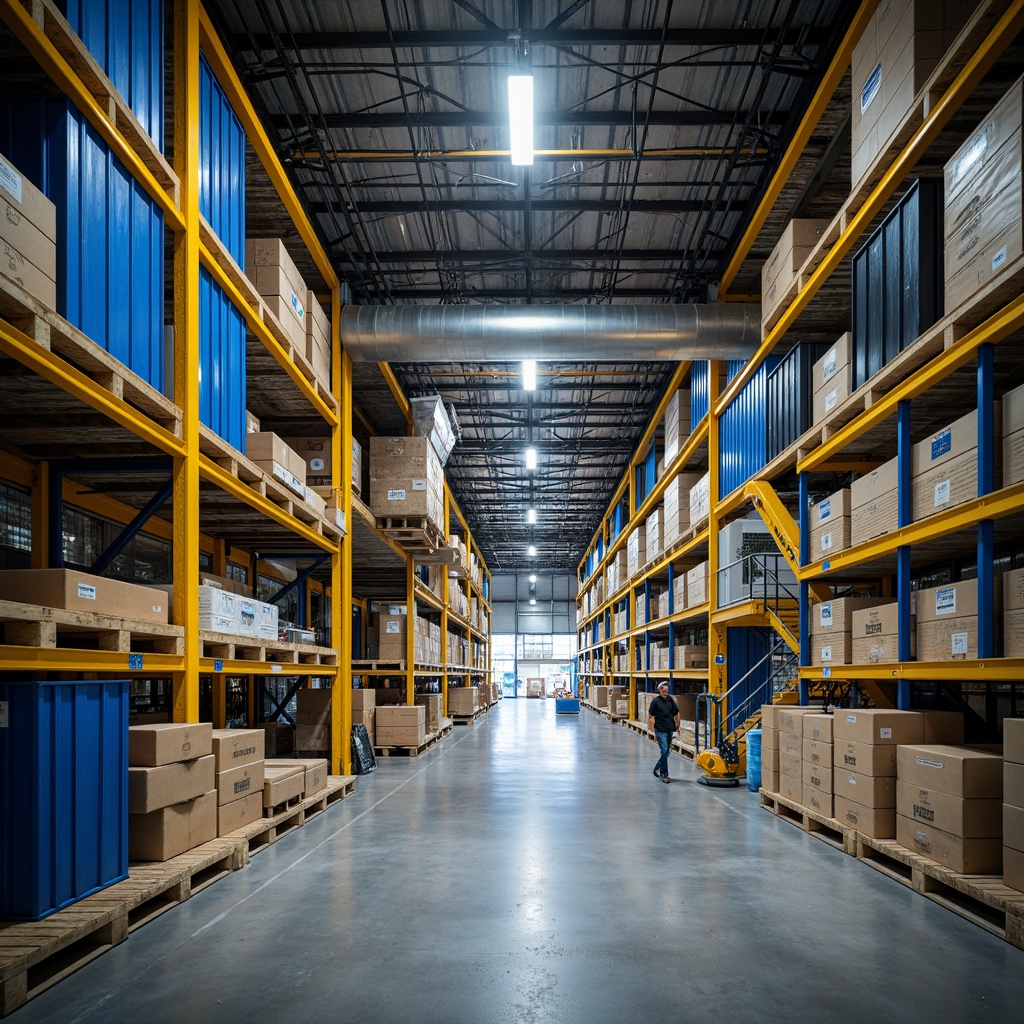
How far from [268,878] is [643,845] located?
3124 mm

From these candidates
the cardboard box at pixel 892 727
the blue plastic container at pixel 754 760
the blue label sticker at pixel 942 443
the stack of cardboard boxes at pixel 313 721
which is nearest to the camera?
the blue label sticker at pixel 942 443

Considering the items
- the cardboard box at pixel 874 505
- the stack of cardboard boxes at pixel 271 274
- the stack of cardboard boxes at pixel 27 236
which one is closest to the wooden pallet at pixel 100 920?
the stack of cardboard boxes at pixel 27 236

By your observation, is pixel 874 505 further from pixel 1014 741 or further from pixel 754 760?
pixel 754 760

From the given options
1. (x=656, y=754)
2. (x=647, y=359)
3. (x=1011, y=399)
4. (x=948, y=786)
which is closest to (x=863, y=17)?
(x=1011, y=399)

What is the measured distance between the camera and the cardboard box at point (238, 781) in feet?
20.9

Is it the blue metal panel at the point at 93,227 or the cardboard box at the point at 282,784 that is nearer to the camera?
the blue metal panel at the point at 93,227

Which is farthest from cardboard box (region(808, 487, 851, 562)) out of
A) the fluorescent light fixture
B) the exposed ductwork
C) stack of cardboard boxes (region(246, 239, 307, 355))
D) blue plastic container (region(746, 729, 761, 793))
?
stack of cardboard boxes (region(246, 239, 307, 355))

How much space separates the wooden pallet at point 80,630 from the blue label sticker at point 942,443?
5.36 meters

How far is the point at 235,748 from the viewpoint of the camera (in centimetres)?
664

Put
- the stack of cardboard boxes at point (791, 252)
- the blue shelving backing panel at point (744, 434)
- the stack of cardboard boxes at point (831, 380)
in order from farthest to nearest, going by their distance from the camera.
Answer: the blue shelving backing panel at point (744, 434), the stack of cardboard boxes at point (791, 252), the stack of cardboard boxes at point (831, 380)

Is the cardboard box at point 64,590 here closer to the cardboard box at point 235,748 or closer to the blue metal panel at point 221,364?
the cardboard box at point 235,748

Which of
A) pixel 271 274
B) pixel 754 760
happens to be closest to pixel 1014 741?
pixel 754 760

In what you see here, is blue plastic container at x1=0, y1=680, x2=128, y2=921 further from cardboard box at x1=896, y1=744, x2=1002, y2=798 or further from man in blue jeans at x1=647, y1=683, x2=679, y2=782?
man in blue jeans at x1=647, y1=683, x2=679, y2=782

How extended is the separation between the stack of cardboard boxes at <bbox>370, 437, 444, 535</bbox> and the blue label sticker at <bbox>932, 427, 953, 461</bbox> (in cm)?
801
